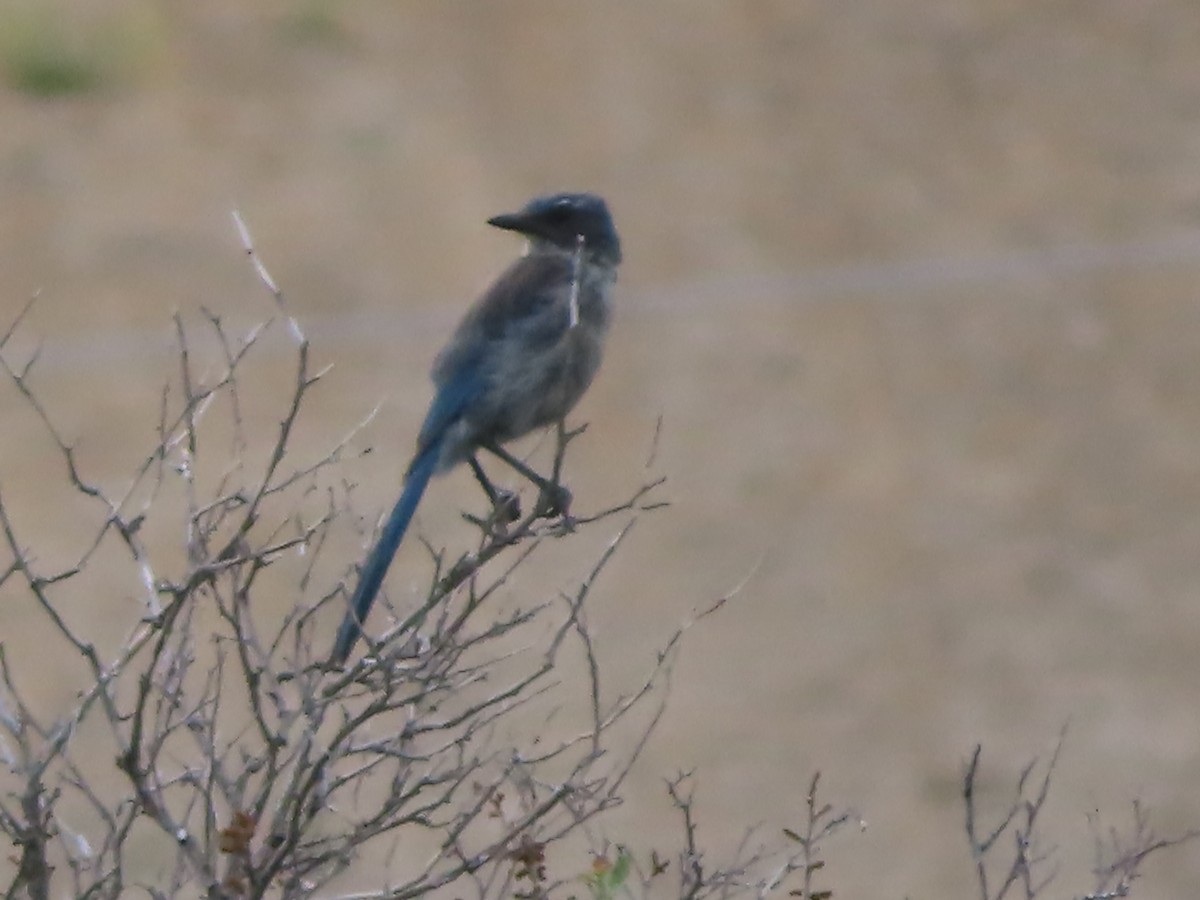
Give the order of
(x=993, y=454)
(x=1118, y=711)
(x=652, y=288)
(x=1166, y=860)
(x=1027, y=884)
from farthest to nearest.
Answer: (x=652, y=288) → (x=993, y=454) → (x=1118, y=711) → (x=1166, y=860) → (x=1027, y=884)

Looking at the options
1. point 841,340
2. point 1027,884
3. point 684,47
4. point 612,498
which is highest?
point 684,47

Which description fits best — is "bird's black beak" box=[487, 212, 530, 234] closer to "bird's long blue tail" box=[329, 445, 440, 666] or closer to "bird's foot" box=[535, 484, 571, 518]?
"bird's long blue tail" box=[329, 445, 440, 666]

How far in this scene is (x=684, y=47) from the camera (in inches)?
1109

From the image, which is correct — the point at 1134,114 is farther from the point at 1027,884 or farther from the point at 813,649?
the point at 1027,884

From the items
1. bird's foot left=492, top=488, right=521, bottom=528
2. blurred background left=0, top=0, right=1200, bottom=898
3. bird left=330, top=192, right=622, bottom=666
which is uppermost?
blurred background left=0, top=0, right=1200, bottom=898

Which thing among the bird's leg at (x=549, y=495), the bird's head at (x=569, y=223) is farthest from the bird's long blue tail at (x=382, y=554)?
the bird's head at (x=569, y=223)

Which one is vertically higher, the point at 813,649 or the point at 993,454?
the point at 993,454

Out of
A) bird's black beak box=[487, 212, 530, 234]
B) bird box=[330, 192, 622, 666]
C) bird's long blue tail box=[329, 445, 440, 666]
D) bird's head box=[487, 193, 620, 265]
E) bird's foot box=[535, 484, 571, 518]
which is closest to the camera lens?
bird's long blue tail box=[329, 445, 440, 666]

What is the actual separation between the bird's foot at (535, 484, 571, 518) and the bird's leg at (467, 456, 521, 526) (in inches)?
2.6

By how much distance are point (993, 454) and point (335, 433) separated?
650 cm

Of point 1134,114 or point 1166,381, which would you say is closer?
point 1166,381

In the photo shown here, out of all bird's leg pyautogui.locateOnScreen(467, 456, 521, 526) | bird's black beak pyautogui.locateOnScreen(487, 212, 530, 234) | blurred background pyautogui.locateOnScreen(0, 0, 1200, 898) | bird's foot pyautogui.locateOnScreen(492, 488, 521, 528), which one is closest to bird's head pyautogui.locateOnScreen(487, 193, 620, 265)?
bird's black beak pyautogui.locateOnScreen(487, 212, 530, 234)

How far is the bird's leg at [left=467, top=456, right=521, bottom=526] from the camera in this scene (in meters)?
4.76

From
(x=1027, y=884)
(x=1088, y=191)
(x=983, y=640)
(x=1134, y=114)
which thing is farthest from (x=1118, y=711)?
(x=1027, y=884)
